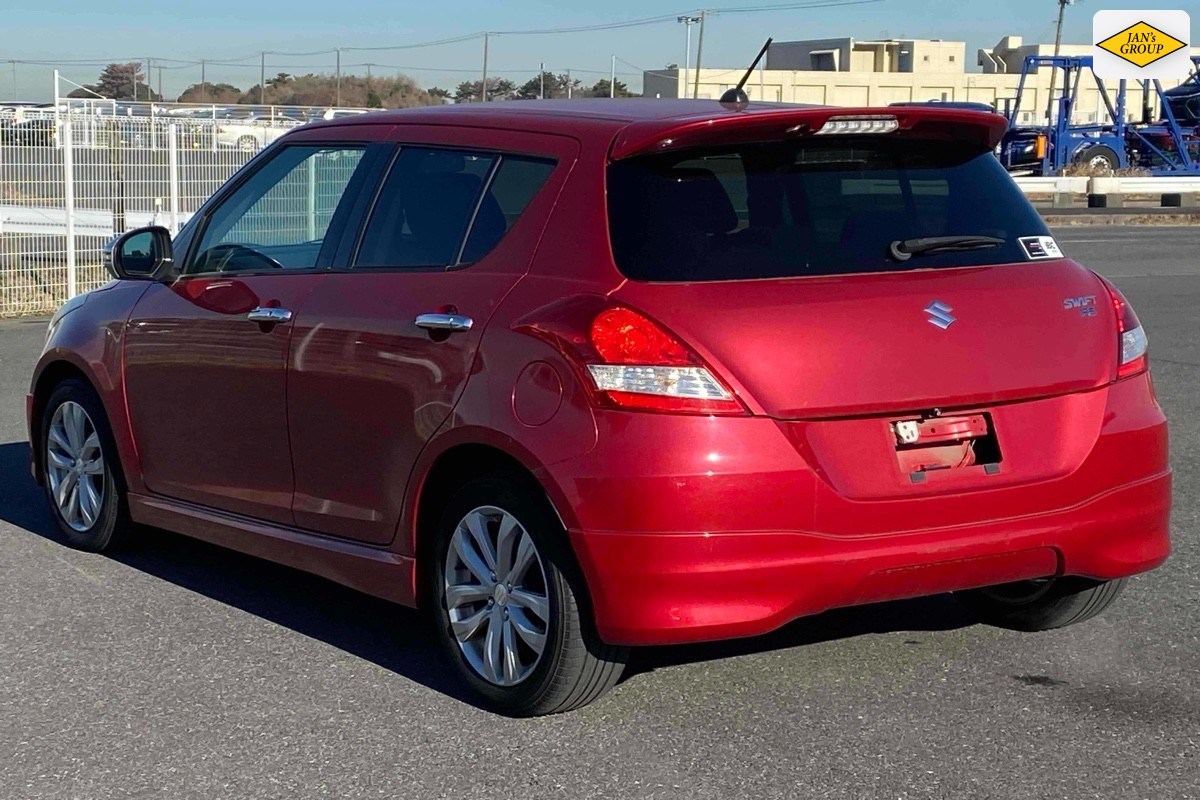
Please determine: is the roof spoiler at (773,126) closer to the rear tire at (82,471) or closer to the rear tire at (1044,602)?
the rear tire at (1044,602)

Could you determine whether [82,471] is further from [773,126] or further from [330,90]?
[330,90]

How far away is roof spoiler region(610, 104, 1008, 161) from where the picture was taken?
453 cm

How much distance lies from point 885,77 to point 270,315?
97569 mm

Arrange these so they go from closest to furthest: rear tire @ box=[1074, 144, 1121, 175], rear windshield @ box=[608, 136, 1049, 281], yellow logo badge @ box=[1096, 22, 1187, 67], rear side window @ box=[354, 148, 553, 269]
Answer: rear windshield @ box=[608, 136, 1049, 281]
rear side window @ box=[354, 148, 553, 269]
yellow logo badge @ box=[1096, 22, 1187, 67]
rear tire @ box=[1074, 144, 1121, 175]

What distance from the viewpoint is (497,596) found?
15.5 ft

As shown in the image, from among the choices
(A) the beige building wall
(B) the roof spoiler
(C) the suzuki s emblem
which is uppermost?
Answer: (A) the beige building wall

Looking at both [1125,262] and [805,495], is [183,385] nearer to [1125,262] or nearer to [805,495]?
[805,495]

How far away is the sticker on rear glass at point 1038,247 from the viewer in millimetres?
4828

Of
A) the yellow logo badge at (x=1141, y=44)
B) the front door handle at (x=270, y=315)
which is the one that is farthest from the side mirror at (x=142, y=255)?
the yellow logo badge at (x=1141, y=44)

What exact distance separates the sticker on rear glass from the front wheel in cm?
158

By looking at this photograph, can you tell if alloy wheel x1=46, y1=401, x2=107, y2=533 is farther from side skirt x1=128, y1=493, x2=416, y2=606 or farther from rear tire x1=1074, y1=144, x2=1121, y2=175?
rear tire x1=1074, y1=144, x2=1121, y2=175

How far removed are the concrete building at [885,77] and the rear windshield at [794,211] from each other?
3146 inches

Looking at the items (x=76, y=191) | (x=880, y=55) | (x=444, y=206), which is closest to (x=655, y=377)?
(x=444, y=206)

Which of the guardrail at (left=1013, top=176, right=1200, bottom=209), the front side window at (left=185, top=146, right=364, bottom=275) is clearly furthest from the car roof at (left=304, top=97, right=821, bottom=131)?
the guardrail at (left=1013, top=176, right=1200, bottom=209)
